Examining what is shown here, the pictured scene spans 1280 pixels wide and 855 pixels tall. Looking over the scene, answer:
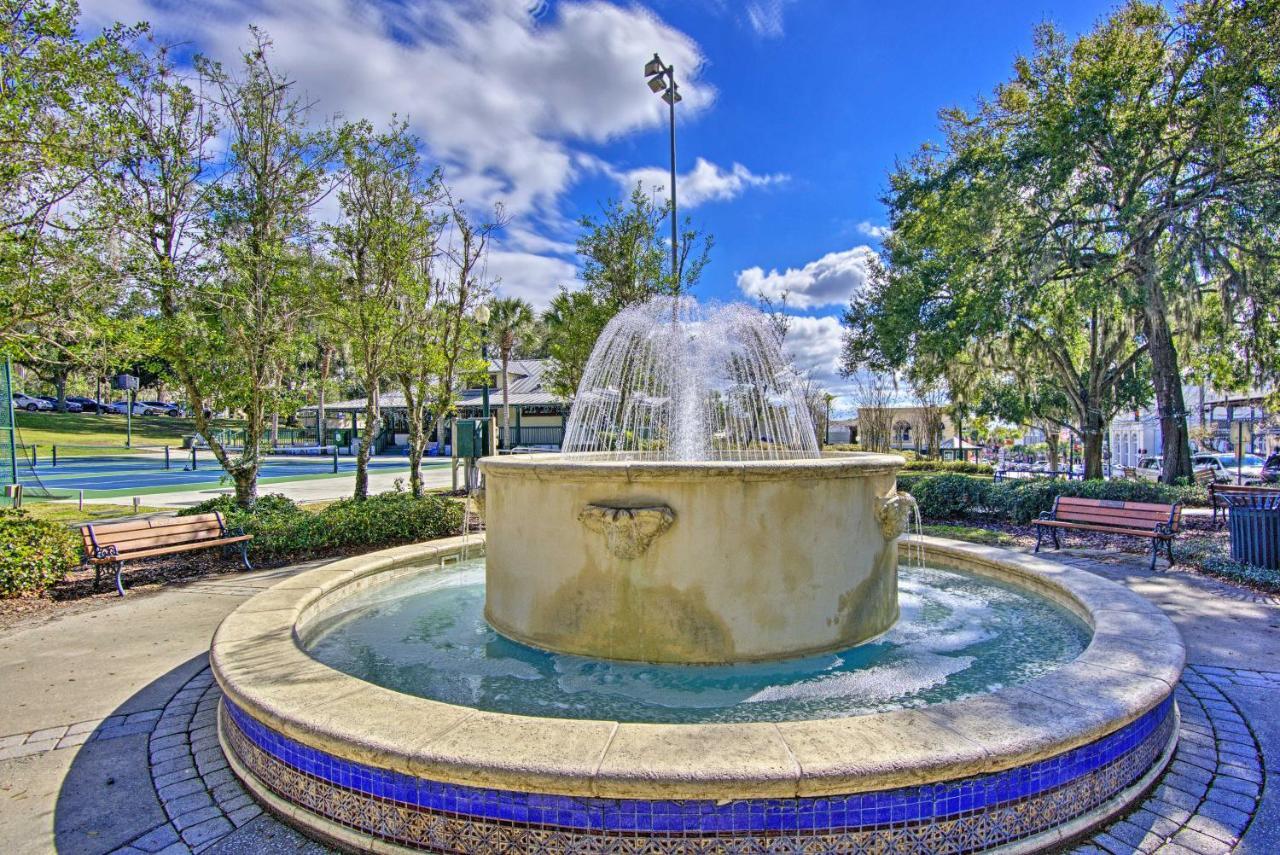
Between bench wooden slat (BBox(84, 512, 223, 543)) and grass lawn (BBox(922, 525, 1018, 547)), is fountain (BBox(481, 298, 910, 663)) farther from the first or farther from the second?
grass lawn (BBox(922, 525, 1018, 547))

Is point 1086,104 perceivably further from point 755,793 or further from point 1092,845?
point 755,793

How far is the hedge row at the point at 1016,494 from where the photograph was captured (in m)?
12.0

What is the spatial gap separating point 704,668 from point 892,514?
1919mm

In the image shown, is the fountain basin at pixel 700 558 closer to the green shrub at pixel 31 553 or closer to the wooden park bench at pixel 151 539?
the wooden park bench at pixel 151 539

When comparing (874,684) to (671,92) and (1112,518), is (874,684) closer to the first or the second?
(1112,518)

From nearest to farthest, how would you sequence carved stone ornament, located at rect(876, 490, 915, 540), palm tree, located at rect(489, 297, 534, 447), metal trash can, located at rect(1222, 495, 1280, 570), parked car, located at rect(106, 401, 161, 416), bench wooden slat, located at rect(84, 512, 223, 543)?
carved stone ornament, located at rect(876, 490, 915, 540), bench wooden slat, located at rect(84, 512, 223, 543), metal trash can, located at rect(1222, 495, 1280, 570), palm tree, located at rect(489, 297, 534, 447), parked car, located at rect(106, 401, 161, 416)

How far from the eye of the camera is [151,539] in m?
7.73

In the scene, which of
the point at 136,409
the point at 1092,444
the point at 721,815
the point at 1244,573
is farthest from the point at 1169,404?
the point at 136,409

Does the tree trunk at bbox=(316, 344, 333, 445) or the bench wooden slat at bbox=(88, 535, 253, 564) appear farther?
the tree trunk at bbox=(316, 344, 333, 445)

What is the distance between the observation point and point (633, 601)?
443cm

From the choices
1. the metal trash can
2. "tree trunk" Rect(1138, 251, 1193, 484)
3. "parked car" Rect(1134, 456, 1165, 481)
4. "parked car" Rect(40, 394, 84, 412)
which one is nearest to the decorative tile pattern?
the metal trash can

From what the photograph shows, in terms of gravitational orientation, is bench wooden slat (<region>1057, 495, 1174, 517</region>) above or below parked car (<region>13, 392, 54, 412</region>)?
below

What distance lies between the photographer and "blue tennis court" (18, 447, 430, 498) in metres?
20.8

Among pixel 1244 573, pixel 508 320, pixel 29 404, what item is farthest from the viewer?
pixel 29 404
